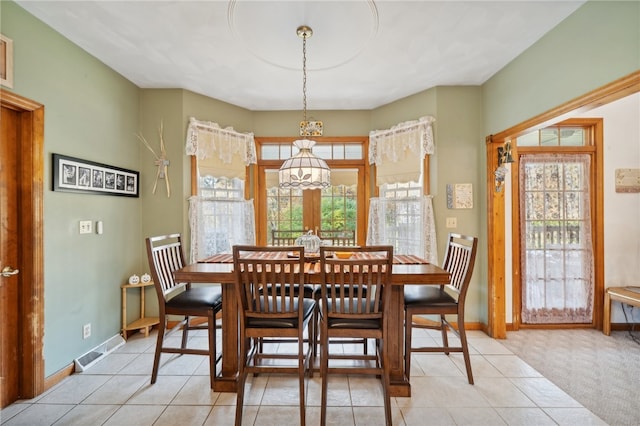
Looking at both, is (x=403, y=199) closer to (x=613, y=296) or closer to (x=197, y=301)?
(x=613, y=296)

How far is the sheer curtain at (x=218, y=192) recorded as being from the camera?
340 cm

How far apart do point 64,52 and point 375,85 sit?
9.47 ft

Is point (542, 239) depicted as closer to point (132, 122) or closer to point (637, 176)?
point (637, 176)

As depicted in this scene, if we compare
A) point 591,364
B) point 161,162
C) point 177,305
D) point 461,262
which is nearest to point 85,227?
point 161,162

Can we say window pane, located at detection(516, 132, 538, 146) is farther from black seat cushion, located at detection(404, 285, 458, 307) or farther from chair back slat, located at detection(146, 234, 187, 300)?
chair back slat, located at detection(146, 234, 187, 300)

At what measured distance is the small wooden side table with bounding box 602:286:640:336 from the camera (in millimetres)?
2949

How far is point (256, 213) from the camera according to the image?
13.0 ft

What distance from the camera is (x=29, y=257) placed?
2.10 metres

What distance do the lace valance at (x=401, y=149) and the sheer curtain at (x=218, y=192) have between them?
5.48ft

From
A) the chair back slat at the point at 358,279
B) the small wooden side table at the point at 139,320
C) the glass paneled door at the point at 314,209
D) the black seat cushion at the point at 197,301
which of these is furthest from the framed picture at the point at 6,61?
the glass paneled door at the point at 314,209

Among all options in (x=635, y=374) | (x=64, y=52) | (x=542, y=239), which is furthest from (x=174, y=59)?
(x=635, y=374)

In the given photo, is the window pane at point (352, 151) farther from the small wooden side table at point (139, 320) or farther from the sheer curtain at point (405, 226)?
the small wooden side table at point (139, 320)

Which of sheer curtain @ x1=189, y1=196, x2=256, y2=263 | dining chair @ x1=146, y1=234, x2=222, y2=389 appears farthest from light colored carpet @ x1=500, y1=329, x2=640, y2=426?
sheer curtain @ x1=189, y1=196, x2=256, y2=263

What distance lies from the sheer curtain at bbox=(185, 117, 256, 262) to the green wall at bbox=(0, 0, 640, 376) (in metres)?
0.15
